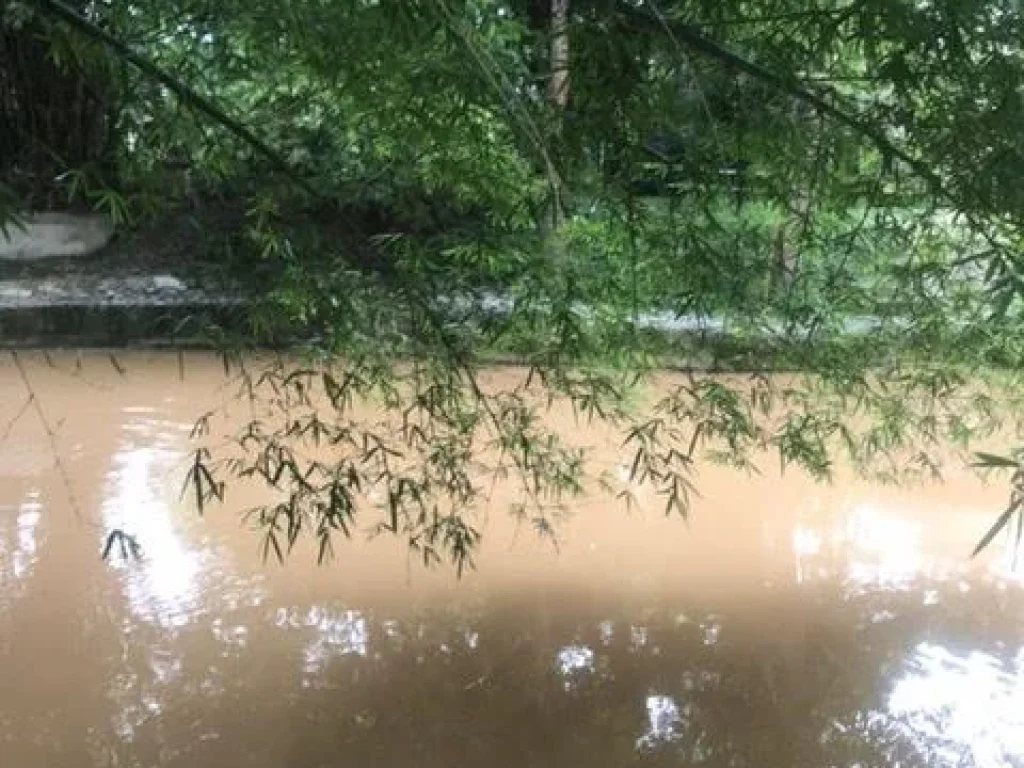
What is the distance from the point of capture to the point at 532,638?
9.58 feet

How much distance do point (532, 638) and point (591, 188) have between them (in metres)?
1.21

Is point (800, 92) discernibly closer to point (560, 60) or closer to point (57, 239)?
point (560, 60)

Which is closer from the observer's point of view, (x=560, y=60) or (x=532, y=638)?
(x=560, y=60)

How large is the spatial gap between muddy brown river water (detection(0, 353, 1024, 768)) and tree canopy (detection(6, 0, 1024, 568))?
42cm

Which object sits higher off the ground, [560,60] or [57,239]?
[560,60]

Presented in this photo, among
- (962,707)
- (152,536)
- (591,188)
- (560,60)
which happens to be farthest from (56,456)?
(962,707)

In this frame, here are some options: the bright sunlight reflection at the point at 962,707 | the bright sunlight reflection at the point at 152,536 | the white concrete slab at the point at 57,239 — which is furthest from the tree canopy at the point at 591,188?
the white concrete slab at the point at 57,239

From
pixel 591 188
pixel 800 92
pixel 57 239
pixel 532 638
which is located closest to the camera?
pixel 800 92

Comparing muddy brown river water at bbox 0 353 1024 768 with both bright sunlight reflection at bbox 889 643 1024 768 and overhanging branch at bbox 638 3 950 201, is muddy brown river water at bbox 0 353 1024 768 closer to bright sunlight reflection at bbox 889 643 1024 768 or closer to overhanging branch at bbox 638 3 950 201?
bright sunlight reflection at bbox 889 643 1024 768

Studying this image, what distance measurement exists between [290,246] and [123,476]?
1.91m

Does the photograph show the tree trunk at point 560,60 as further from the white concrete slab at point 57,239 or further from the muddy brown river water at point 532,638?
the white concrete slab at point 57,239

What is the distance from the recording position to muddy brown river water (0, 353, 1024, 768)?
98.6 inches

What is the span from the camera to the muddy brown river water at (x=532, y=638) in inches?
98.6

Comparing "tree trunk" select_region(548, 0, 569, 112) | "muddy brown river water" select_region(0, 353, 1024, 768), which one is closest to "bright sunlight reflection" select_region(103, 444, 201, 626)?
"muddy brown river water" select_region(0, 353, 1024, 768)
